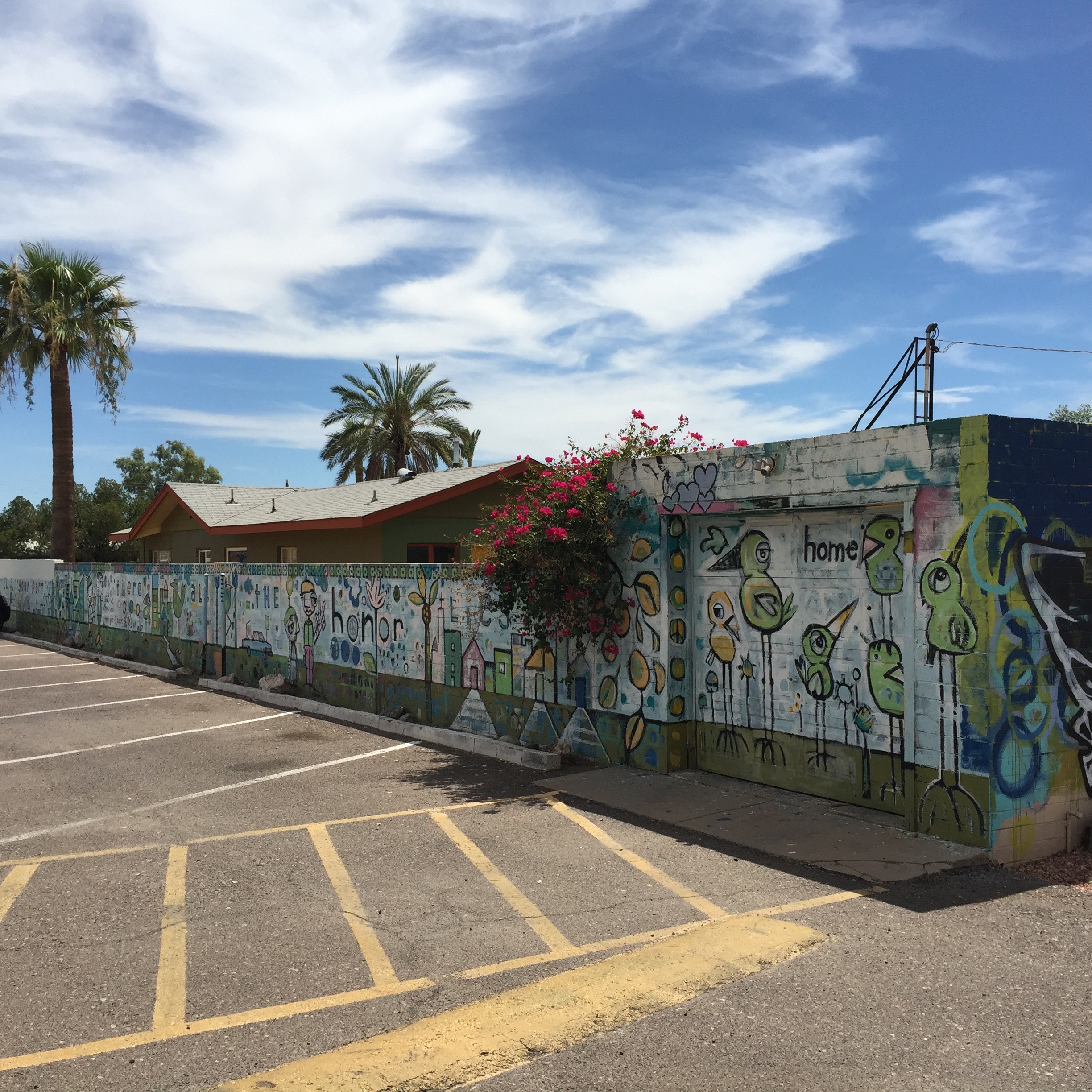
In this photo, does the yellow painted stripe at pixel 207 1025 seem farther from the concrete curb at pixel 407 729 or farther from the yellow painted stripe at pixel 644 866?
the concrete curb at pixel 407 729

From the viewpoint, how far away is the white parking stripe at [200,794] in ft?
25.2

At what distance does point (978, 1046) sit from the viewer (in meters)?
4.18

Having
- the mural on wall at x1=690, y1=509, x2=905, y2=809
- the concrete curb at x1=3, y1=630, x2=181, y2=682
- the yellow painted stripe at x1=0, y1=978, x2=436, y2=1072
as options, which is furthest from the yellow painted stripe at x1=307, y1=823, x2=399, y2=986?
the concrete curb at x1=3, y1=630, x2=181, y2=682

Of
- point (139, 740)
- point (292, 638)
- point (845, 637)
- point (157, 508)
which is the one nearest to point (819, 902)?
point (845, 637)

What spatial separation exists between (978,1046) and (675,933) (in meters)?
1.69

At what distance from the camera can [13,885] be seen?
6402 mm

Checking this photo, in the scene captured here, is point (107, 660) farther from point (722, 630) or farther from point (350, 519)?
point (722, 630)

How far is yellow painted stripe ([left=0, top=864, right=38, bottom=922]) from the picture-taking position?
599 centimetres

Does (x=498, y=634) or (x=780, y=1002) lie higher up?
(x=498, y=634)

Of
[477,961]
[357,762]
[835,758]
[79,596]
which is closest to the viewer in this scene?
[477,961]

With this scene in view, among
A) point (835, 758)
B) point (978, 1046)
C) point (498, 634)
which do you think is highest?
point (498, 634)

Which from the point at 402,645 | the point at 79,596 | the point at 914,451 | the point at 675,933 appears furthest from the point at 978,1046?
the point at 79,596

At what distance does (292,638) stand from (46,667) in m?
8.25

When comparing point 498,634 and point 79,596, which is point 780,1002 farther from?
point 79,596
